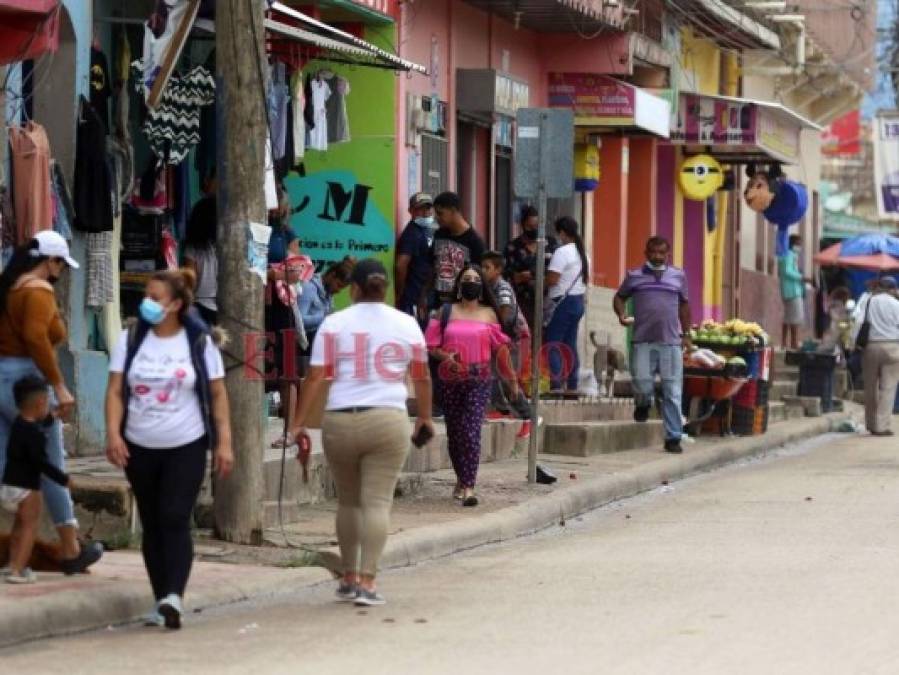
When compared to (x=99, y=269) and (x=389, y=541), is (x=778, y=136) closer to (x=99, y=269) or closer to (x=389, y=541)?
(x=99, y=269)

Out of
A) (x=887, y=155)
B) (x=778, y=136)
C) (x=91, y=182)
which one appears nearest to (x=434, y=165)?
(x=91, y=182)

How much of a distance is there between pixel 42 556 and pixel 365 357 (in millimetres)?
1924

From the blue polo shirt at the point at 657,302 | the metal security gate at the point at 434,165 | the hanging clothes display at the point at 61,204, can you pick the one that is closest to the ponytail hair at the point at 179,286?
the hanging clothes display at the point at 61,204

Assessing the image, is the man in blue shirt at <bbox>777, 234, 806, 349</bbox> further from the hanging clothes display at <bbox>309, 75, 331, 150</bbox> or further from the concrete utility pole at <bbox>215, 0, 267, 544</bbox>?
the concrete utility pole at <bbox>215, 0, 267, 544</bbox>

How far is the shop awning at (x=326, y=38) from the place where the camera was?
53.8 ft

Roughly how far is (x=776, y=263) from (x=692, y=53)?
9320mm

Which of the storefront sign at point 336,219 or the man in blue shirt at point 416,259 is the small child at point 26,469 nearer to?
the man in blue shirt at point 416,259

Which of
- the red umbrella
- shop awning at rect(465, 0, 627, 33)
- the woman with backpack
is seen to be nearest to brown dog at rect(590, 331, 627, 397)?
shop awning at rect(465, 0, 627, 33)

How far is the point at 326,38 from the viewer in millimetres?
17344

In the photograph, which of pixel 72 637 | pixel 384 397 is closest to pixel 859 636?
pixel 384 397

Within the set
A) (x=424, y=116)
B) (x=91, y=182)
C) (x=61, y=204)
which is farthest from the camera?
(x=424, y=116)

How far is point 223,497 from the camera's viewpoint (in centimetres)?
1327

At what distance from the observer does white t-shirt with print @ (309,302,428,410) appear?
38.1 ft

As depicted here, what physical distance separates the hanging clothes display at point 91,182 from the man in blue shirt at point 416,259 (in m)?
5.63
